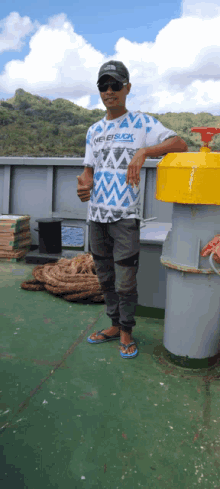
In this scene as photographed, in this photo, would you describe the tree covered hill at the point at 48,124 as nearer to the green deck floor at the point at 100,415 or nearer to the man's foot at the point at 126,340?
the man's foot at the point at 126,340

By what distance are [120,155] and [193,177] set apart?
0.55 m

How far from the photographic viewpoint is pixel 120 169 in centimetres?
243

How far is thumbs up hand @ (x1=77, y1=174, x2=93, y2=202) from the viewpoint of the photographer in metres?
2.52

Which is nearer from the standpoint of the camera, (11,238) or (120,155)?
(120,155)

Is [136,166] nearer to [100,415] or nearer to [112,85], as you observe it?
[112,85]

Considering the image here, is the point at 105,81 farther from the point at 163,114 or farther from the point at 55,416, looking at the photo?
the point at 163,114

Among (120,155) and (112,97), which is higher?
(112,97)

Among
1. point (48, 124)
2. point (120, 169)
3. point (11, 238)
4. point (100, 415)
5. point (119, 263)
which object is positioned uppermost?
point (48, 124)

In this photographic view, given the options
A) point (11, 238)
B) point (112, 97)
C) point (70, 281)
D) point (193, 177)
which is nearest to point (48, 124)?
point (11, 238)

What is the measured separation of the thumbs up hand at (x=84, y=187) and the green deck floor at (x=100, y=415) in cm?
112

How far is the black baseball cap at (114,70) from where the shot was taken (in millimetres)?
2344

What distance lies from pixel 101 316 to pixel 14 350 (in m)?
0.94

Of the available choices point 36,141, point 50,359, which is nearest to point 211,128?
point 50,359

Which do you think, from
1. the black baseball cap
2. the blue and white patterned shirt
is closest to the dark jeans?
the blue and white patterned shirt
